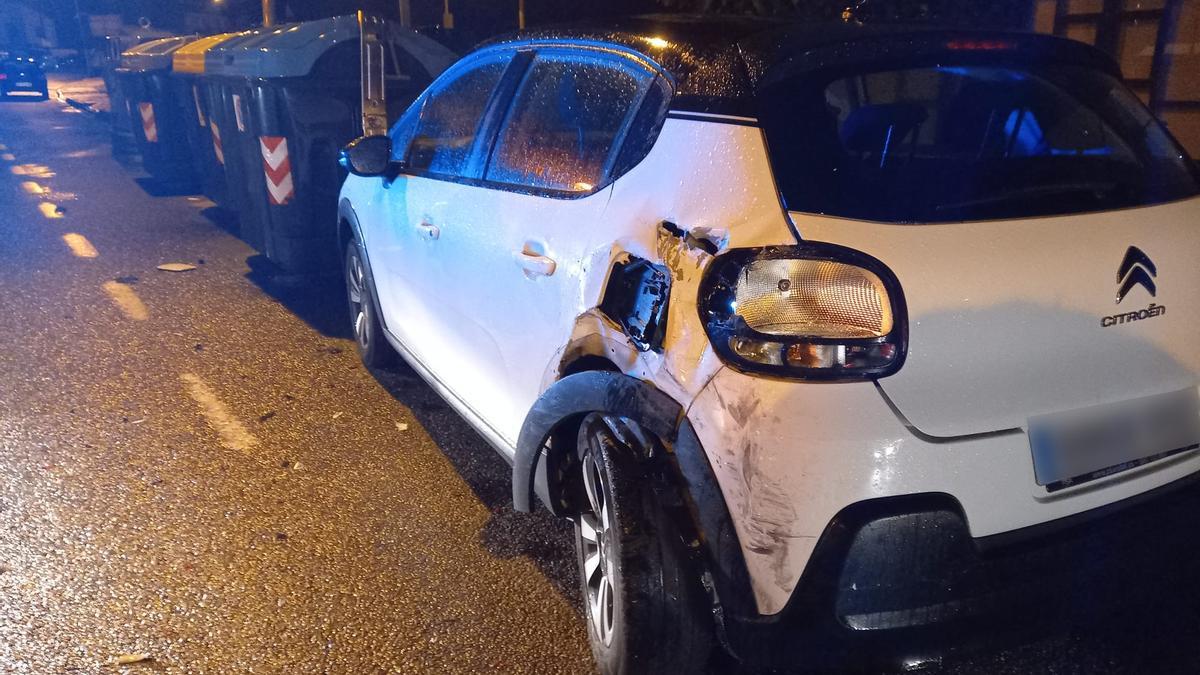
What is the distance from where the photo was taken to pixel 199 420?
4312 millimetres

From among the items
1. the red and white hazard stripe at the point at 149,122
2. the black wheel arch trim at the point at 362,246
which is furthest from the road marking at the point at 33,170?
the black wheel arch trim at the point at 362,246

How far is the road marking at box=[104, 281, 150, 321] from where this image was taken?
238 inches

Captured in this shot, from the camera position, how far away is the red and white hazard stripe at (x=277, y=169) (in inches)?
257

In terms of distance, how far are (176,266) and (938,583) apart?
698 centimetres

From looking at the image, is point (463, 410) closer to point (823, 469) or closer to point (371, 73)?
point (823, 469)

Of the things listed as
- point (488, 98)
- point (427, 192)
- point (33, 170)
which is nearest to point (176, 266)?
point (427, 192)

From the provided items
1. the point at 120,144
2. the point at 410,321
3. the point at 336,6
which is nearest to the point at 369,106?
the point at 410,321

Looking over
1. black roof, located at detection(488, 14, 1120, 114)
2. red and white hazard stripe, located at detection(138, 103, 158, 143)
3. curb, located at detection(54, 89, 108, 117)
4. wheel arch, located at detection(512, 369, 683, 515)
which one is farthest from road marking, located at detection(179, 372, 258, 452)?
curb, located at detection(54, 89, 108, 117)

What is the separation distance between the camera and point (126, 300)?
6398mm

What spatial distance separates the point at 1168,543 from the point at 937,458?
2.24 feet

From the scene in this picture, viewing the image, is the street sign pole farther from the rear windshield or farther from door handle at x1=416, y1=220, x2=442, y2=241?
the rear windshield

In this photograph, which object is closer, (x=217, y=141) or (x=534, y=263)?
(x=534, y=263)

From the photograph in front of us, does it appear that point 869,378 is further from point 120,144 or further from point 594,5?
point 120,144

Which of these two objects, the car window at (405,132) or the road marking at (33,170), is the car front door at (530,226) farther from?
the road marking at (33,170)
